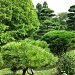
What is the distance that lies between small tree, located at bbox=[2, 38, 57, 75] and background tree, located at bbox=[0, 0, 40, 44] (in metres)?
14.2

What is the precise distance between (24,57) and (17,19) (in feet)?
61.3

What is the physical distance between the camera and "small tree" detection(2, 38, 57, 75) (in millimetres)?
19062

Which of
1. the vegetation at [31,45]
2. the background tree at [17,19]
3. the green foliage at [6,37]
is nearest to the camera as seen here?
the vegetation at [31,45]

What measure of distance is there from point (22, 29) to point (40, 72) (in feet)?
48.3

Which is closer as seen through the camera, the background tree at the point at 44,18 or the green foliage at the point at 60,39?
the green foliage at the point at 60,39

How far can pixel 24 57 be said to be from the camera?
19.2 m

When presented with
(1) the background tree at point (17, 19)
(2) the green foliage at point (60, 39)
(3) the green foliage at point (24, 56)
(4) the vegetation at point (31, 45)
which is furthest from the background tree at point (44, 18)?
(3) the green foliage at point (24, 56)

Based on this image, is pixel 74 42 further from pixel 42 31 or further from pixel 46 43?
pixel 42 31

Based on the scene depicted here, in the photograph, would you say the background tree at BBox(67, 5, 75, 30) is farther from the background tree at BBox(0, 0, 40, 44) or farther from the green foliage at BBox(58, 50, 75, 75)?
the green foliage at BBox(58, 50, 75, 75)

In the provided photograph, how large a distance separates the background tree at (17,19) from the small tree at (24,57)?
14.2 m

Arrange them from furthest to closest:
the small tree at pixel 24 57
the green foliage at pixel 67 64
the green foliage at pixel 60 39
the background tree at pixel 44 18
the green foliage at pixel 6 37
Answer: the background tree at pixel 44 18 → the green foliage at pixel 6 37 → the green foliage at pixel 60 39 → the green foliage at pixel 67 64 → the small tree at pixel 24 57

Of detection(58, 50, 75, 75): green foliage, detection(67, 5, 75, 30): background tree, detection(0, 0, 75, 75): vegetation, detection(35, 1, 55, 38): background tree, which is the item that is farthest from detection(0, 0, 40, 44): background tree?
detection(58, 50, 75, 75): green foliage

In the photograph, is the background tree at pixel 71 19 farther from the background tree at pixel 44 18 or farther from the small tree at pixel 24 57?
the small tree at pixel 24 57

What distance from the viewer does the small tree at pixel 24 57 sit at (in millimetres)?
19062
